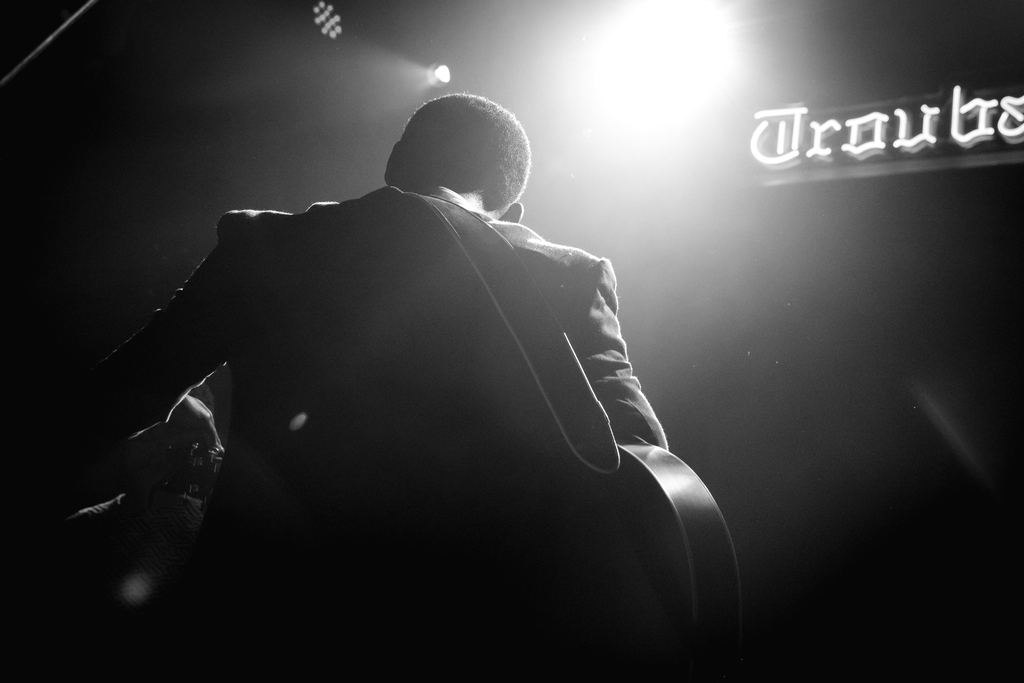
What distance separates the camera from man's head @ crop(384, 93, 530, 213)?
1034mm

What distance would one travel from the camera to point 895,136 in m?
3.19

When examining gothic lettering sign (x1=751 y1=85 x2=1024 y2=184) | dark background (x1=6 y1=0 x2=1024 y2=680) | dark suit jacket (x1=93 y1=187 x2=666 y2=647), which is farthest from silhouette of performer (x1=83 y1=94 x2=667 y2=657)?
gothic lettering sign (x1=751 y1=85 x2=1024 y2=184)

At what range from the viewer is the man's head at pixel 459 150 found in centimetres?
103

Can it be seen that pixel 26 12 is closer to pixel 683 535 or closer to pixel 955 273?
pixel 683 535

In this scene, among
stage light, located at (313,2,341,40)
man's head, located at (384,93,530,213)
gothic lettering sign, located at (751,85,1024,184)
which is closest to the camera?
man's head, located at (384,93,530,213)

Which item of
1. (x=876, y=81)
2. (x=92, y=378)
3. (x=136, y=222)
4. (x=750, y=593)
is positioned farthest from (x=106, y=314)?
(x=876, y=81)

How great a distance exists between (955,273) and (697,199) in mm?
1329

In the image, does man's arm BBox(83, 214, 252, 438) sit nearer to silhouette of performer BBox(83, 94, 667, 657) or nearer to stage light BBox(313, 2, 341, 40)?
silhouette of performer BBox(83, 94, 667, 657)

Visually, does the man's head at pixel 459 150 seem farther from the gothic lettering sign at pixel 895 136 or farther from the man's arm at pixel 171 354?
the gothic lettering sign at pixel 895 136

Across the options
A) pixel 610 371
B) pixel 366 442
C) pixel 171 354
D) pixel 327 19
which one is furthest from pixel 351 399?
pixel 327 19

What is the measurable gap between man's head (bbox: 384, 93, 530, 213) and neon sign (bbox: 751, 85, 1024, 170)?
280cm

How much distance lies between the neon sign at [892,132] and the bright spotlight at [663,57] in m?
0.40

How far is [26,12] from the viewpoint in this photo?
175 centimetres

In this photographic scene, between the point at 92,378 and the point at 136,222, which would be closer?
the point at 92,378
